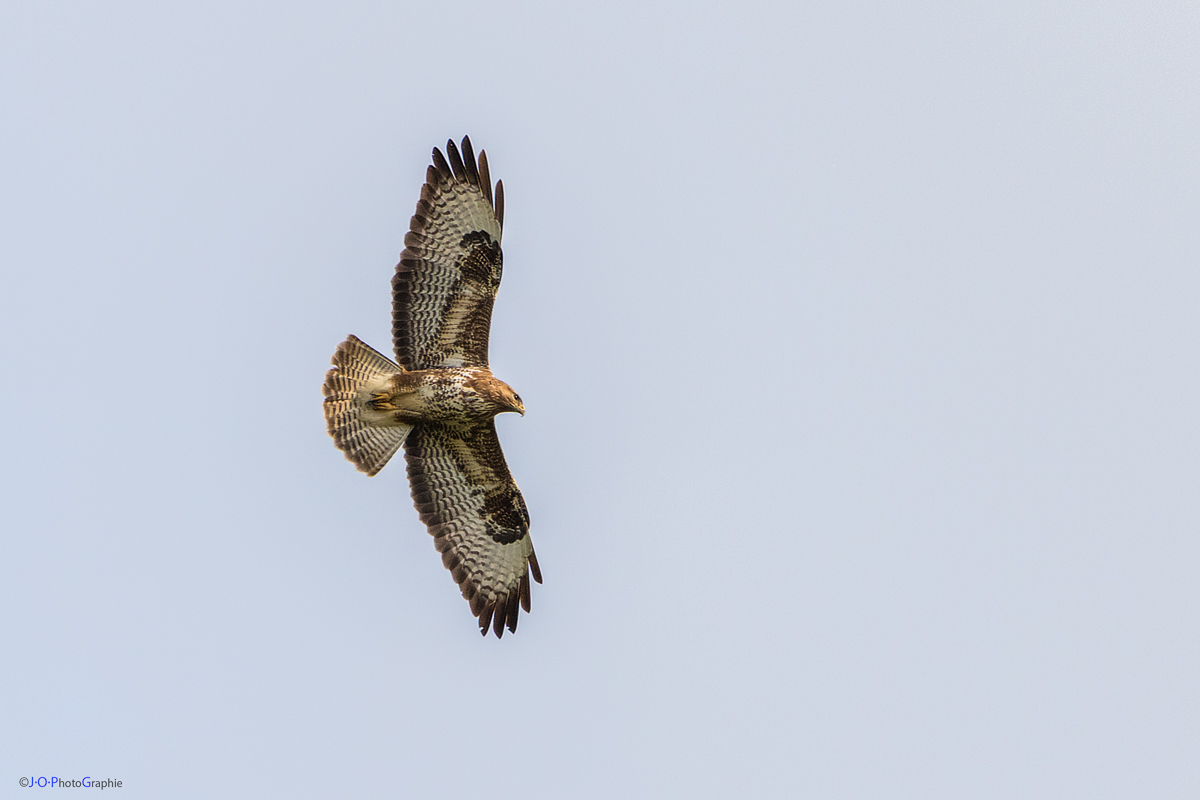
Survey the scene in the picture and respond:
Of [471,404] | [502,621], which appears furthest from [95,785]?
[471,404]

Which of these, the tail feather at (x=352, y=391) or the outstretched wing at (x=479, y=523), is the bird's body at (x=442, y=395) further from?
the outstretched wing at (x=479, y=523)

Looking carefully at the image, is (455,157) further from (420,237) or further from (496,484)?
(496,484)

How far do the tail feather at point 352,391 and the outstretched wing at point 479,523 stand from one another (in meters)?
0.54

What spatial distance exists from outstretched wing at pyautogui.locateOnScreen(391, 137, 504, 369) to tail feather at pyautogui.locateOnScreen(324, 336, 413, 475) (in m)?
0.23

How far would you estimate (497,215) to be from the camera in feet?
41.7

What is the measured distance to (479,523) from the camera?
13.7 metres

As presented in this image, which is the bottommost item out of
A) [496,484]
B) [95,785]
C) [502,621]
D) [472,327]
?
[95,785]

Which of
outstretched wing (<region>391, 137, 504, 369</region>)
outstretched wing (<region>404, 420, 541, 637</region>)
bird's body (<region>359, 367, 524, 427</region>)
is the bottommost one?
outstretched wing (<region>404, 420, 541, 637</region>)

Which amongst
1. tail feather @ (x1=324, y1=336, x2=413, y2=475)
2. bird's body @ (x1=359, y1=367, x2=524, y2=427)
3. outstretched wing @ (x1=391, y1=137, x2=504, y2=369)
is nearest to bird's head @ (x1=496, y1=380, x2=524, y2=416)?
bird's body @ (x1=359, y1=367, x2=524, y2=427)

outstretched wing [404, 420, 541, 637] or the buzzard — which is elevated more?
the buzzard

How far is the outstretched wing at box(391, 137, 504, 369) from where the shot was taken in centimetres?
1275

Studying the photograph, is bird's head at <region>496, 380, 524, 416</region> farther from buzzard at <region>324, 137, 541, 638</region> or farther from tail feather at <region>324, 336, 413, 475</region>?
tail feather at <region>324, 336, 413, 475</region>

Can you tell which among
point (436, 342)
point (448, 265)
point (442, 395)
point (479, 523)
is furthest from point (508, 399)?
point (479, 523)

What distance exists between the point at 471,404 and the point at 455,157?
2025 millimetres
